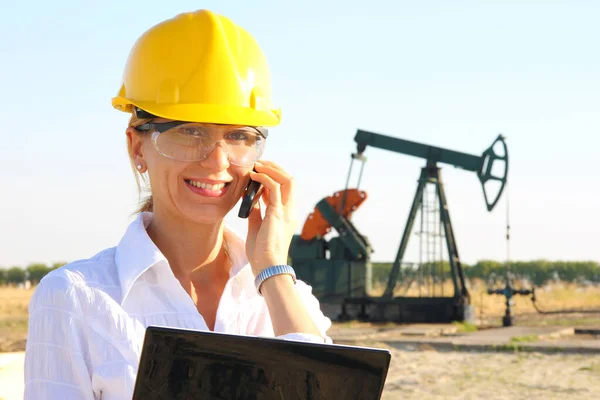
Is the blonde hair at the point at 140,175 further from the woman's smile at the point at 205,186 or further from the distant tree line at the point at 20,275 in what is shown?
the distant tree line at the point at 20,275

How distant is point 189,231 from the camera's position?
2.19m

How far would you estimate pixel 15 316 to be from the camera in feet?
69.2

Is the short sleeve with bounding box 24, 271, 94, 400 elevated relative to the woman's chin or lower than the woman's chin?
lower

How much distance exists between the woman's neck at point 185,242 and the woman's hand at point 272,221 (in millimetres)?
94

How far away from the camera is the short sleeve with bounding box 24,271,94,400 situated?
1843 millimetres

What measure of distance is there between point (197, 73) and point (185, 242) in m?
0.38

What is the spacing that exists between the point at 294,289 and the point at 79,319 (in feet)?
1.52

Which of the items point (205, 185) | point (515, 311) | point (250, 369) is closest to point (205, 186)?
point (205, 185)

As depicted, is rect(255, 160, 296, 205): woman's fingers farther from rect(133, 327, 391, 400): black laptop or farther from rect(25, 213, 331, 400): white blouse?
rect(133, 327, 391, 400): black laptop

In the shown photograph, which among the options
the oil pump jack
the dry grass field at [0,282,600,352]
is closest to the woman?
the dry grass field at [0,282,600,352]

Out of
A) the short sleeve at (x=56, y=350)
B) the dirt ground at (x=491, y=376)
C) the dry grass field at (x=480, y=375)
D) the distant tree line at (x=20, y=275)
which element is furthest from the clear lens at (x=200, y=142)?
the distant tree line at (x=20, y=275)

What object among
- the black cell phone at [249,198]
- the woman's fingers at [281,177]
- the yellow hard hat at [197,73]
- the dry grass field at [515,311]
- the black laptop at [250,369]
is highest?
the yellow hard hat at [197,73]

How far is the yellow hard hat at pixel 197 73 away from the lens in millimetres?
2125

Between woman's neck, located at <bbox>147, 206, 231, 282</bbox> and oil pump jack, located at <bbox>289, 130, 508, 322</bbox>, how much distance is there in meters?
16.5
